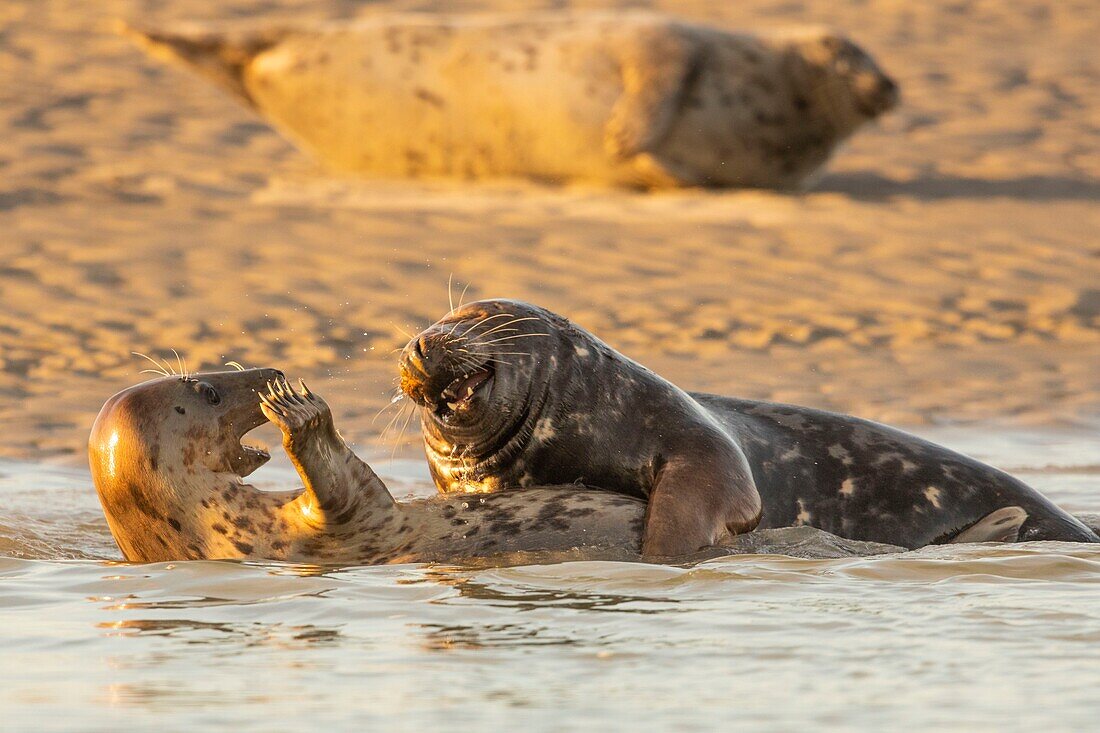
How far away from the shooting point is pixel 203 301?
381 inches

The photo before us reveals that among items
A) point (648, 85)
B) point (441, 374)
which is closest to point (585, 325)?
point (648, 85)

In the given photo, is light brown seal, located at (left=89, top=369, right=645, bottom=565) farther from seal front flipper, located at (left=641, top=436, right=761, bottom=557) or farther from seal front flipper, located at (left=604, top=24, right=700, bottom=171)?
seal front flipper, located at (left=604, top=24, right=700, bottom=171)

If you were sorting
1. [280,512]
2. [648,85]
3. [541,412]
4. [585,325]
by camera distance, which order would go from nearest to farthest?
[280,512] < [541,412] < [585,325] < [648,85]

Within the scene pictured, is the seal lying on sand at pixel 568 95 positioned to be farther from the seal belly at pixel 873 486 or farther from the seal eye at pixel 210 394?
the seal eye at pixel 210 394

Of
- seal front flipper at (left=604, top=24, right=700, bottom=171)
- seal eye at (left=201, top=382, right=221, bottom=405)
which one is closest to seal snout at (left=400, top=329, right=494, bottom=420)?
seal eye at (left=201, top=382, right=221, bottom=405)

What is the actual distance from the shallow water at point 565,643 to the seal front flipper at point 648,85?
6.55 meters

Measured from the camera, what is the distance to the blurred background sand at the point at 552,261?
888cm

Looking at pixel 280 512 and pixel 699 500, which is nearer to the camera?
pixel 699 500

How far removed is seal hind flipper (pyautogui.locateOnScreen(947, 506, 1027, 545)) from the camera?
550 centimetres

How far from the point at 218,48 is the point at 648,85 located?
306cm

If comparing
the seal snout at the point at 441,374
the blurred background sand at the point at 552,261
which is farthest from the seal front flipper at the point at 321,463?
the blurred background sand at the point at 552,261

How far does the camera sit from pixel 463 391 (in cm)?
533

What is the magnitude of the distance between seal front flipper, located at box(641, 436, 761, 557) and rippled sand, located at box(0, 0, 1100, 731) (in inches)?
5.4

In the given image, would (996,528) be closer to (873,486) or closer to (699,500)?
(873,486)
